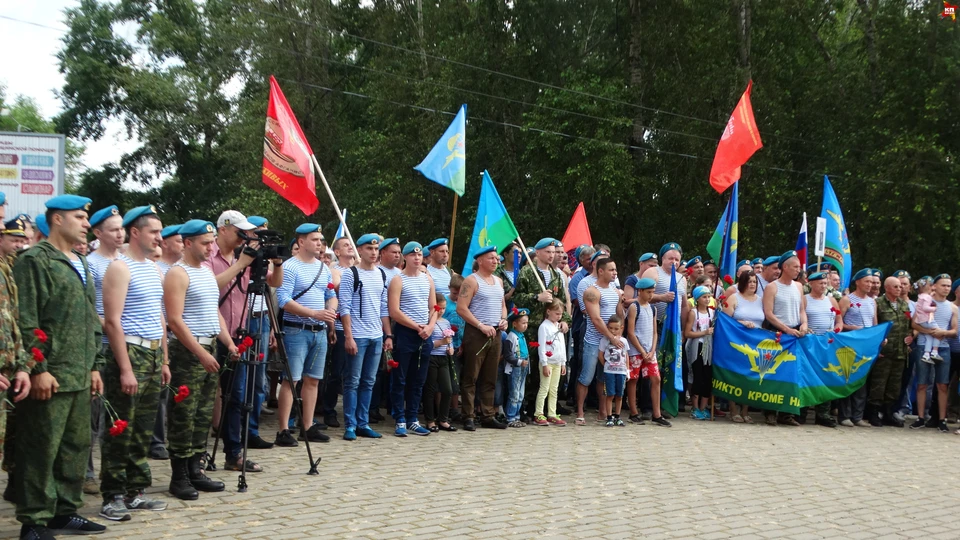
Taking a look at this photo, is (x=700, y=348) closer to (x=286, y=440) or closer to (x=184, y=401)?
(x=286, y=440)

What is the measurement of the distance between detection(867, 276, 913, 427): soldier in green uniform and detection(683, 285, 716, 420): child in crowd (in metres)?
2.32

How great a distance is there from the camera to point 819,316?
42.7ft

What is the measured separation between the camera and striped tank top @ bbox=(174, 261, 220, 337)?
6.88 m

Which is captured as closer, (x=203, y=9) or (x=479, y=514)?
(x=479, y=514)

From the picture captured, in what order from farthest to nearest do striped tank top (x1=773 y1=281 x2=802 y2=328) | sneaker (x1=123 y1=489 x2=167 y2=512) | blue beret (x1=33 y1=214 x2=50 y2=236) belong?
striped tank top (x1=773 y1=281 x2=802 y2=328), blue beret (x1=33 y1=214 x2=50 y2=236), sneaker (x1=123 y1=489 x2=167 y2=512)

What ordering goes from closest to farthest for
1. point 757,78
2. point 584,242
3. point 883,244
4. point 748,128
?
point 748,128 → point 584,242 → point 883,244 → point 757,78

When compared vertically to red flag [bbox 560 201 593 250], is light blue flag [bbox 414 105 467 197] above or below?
above

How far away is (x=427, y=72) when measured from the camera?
1423 inches

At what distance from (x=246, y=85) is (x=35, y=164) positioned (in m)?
23.3

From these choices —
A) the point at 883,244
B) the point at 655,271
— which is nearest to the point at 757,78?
the point at 883,244

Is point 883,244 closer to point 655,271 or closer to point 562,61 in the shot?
point 562,61

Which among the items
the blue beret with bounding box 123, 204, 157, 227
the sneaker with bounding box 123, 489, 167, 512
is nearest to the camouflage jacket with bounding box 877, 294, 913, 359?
the sneaker with bounding box 123, 489, 167, 512

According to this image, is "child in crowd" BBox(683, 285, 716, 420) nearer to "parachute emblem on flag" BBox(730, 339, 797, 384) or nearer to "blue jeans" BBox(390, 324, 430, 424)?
"parachute emblem on flag" BBox(730, 339, 797, 384)

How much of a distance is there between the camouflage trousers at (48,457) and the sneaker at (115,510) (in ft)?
1.27
